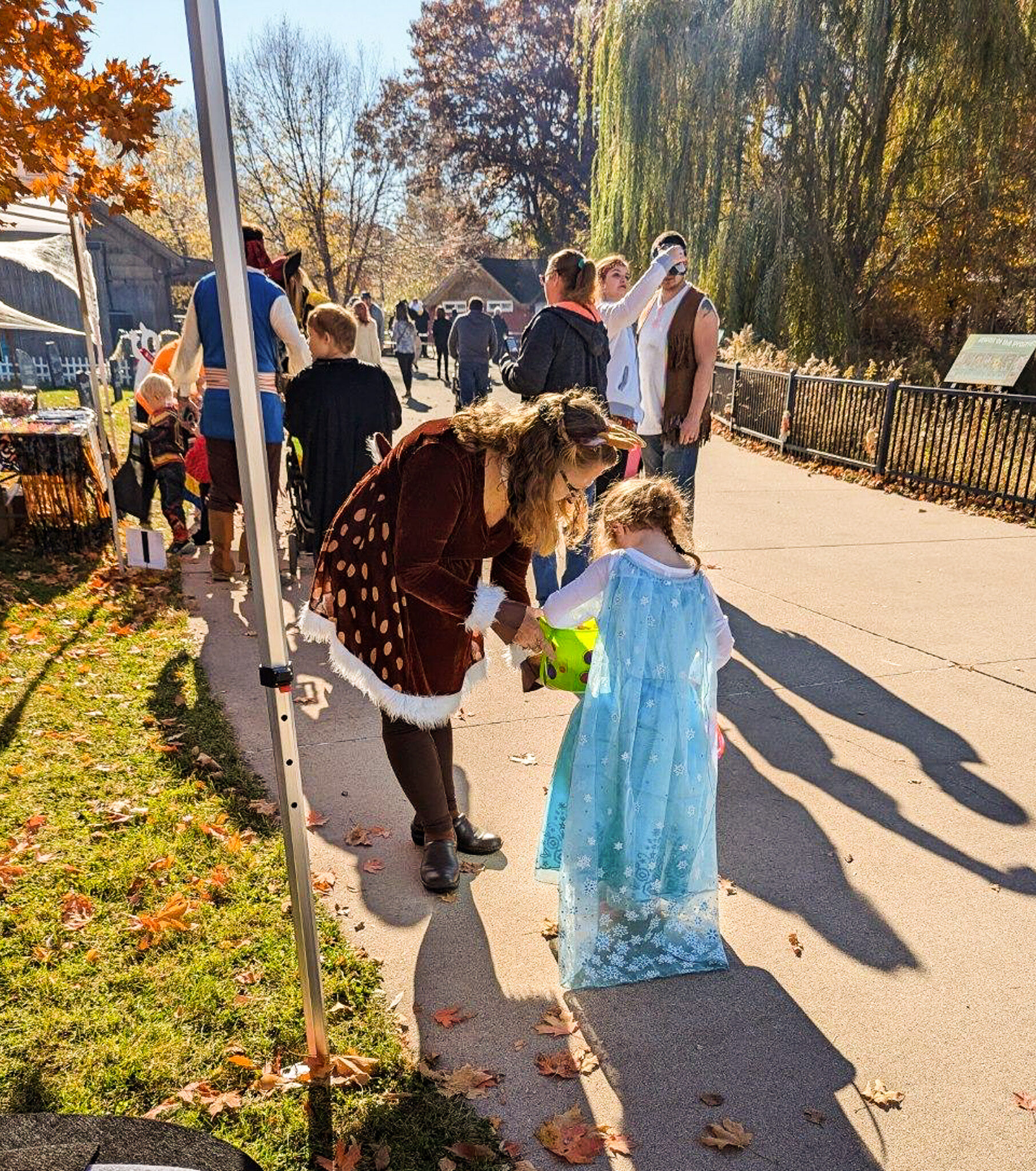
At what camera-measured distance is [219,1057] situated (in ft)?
8.21

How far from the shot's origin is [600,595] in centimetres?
292

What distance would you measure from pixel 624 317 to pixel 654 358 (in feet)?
1.68

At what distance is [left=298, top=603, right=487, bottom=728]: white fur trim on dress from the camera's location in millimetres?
2998

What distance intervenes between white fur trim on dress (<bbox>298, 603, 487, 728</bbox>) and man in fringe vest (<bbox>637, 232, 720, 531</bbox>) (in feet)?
11.6

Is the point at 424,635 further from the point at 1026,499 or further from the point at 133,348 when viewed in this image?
the point at 133,348

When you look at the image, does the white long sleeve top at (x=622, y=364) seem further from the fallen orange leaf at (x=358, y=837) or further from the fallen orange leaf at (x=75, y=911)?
the fallen orange leaf at (x=75, y=911)

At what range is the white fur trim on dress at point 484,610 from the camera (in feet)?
9.39

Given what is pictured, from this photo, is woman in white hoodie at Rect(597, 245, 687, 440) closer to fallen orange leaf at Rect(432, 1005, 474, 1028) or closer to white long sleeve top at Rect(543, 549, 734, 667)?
white long sleeve top at Rect(543, 549, 734, 667)

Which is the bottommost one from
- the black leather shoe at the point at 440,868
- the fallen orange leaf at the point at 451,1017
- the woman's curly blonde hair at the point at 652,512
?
the fallen orange leaf at the point at 451,1017

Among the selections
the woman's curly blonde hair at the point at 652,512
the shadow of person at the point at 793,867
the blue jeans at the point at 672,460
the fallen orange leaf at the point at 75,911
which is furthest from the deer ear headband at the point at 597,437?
the blue jeans at the point at 672,460

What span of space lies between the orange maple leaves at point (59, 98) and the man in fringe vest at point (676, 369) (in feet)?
10.4

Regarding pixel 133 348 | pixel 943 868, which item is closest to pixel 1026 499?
pixel 943 868

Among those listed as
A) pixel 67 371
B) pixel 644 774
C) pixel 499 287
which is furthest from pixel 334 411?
pixel 499 287

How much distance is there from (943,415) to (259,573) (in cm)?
995
